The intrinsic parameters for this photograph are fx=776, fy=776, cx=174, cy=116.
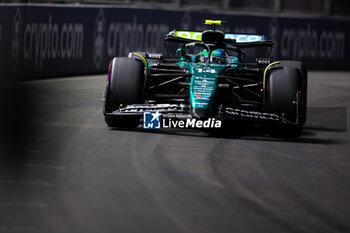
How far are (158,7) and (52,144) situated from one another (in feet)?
48.3

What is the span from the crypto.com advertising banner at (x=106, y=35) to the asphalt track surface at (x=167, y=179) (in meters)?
5.22

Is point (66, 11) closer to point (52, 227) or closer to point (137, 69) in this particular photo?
point (137, 69)

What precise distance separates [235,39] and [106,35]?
8.84 metres

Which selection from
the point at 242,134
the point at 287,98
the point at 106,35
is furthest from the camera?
the point at 106,35

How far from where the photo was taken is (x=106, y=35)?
20.6m

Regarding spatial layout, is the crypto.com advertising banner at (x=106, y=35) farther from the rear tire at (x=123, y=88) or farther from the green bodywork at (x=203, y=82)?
the green bodywork at (x=203, y=82)

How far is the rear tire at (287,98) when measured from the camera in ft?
33.2

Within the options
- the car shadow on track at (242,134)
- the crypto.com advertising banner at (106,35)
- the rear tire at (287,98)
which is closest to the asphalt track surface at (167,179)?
the car shadow on track at (242,134)

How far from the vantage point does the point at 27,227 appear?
5.20m

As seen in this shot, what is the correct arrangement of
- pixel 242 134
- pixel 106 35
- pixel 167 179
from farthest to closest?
pixel 106 35 → pixel 242 134 → pixel 167 179

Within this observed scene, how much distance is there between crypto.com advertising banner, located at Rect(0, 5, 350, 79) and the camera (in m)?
16.5

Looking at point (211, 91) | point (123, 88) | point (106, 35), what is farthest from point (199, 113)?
point (106, 35)

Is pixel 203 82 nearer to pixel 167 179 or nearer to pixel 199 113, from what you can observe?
pixel 199 113

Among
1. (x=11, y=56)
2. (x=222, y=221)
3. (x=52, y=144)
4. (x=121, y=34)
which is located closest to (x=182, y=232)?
(x=222, y=221)
